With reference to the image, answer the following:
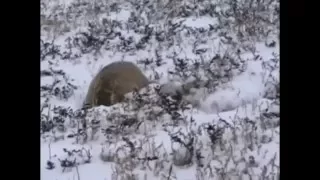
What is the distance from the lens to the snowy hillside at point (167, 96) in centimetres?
223

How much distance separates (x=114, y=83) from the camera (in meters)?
2.28

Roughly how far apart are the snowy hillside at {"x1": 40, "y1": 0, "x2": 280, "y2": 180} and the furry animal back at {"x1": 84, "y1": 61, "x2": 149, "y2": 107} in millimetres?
22

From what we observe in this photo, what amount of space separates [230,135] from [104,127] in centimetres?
46

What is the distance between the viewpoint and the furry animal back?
2.27 metres

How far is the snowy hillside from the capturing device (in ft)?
7.32

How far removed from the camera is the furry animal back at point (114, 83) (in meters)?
2.27

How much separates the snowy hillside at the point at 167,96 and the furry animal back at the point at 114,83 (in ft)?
0.07

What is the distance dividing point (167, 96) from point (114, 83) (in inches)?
7.9
